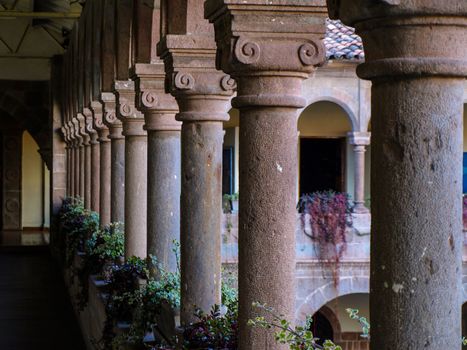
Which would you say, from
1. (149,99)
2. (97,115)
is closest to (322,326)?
(97,115)

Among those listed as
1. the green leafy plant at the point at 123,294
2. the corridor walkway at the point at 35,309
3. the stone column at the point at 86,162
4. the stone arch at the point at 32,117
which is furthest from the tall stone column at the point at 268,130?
the stone arch at the point at 32,117

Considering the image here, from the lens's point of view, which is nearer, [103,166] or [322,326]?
[103,166]

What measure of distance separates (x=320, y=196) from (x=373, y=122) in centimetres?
1271

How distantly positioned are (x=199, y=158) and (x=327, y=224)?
9350mm

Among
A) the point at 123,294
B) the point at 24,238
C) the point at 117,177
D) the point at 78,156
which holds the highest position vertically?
the point at 78,156

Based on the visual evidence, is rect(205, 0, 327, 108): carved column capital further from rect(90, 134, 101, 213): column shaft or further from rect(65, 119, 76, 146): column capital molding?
rect(65, 119, 76, 146): column capital molding

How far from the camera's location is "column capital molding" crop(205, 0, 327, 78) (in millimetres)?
4277

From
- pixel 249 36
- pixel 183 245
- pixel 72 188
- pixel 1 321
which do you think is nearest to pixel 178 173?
pixel 183 245

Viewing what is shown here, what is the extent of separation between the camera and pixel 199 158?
6.04 m

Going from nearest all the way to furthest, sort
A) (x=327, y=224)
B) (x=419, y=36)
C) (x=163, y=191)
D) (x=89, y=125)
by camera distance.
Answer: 1. (x=419, y=36)
2. (x=163, y=191)
3. (x=89, y=125)
4. (x=327, y=224)

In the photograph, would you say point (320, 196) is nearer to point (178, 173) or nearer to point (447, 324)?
point (178, 173)

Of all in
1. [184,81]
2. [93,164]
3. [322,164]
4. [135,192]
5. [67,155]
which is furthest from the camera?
[67,155]

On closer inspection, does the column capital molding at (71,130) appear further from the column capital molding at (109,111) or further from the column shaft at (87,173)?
the column capital molding at (109,111)

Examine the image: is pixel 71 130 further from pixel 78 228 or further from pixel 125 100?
pixel 125 100
